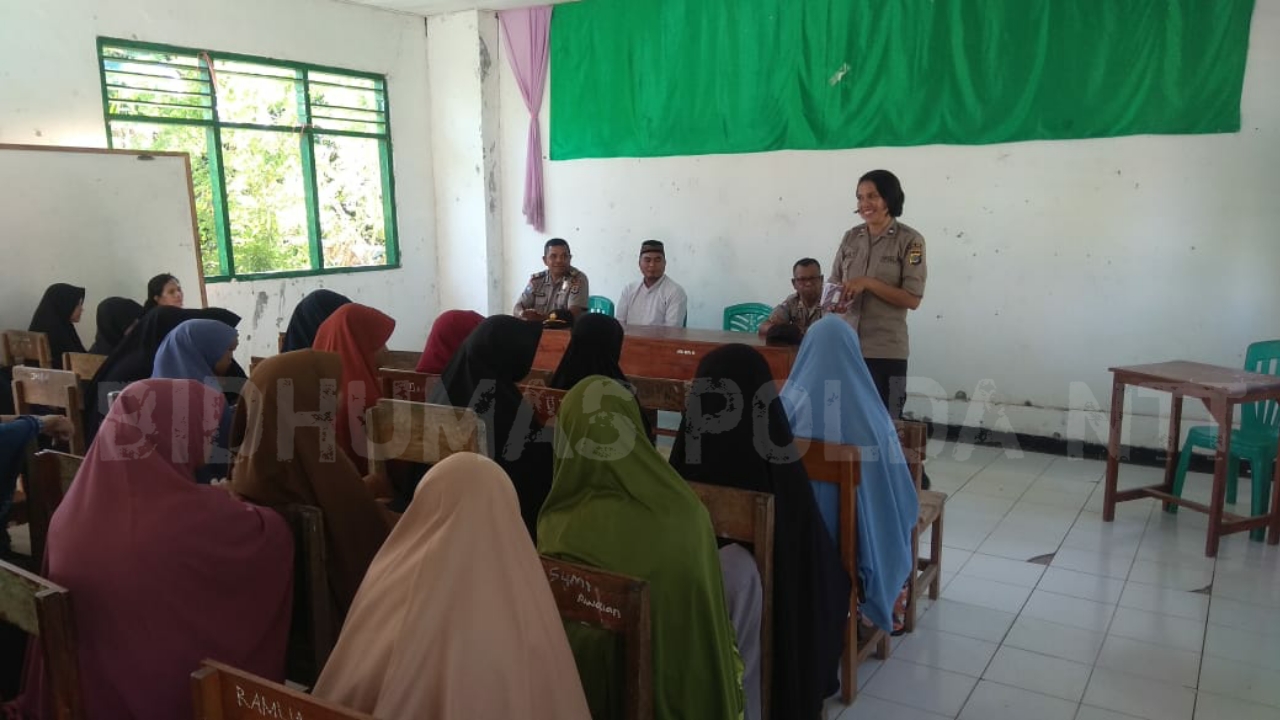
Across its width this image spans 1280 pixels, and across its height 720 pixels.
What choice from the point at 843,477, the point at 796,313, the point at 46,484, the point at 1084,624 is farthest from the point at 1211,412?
the point at 46,484

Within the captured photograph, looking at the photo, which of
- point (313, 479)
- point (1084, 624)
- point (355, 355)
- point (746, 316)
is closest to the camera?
point (313, 479)

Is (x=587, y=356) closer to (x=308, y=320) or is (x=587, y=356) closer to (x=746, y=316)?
(x=308, y=320)

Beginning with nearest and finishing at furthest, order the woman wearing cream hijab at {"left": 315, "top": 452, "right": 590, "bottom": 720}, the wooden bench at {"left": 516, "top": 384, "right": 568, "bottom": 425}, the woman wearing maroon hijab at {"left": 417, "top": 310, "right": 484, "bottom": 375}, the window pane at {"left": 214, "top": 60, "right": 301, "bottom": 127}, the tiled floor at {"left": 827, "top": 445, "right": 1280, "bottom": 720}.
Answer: the woman wearing cream hijab at {"left": 315, "top": 452, "right": 590, "bottom": 720} < the tiled floor at {"left": 827, "top": 445, "right": 1280, "bottom": 720} < the wooden bench at {"left": 516, "top": 384, "right": 568, "bottom": 425} < the woman wearing maroon hijab at {"left": 417, "top": 310, "right": 484, "bottom": 375} < the window pane at {"left": 214, "top": 60, "right": 301, "bottom": 127}

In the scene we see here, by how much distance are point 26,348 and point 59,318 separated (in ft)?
1.34

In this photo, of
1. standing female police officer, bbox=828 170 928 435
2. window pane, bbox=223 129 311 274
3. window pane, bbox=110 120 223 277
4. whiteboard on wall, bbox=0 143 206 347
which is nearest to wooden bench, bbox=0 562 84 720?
standing female police officer, bbox=828 170 928 435

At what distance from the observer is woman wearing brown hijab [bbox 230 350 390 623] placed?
1926 mm

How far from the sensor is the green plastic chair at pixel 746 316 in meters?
5.61

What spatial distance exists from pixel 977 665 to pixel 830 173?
354 centimetres

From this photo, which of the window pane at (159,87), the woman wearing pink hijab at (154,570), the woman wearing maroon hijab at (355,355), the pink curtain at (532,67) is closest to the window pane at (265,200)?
the window pane at (159,87)

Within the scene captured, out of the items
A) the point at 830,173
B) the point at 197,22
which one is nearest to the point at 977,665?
the point at 830,173

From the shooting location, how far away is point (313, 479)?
6.40 feet

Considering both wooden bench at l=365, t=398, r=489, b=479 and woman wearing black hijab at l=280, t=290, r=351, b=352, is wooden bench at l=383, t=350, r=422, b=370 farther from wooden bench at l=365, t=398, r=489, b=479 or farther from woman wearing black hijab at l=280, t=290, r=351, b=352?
wooden bench at l=365, t=398, r=489, b=479

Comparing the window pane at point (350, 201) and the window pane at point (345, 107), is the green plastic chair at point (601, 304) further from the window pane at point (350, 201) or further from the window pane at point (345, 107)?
the window pane at point (345, 107)

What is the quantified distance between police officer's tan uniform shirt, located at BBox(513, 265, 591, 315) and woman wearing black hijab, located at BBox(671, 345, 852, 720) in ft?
11.0
